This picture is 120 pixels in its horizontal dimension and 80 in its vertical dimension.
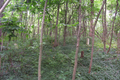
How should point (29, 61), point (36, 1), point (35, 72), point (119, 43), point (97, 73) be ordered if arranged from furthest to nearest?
point (29, 61) < point (119, 43) < point (97, 73) < point (35, 72) < point (36, 1)

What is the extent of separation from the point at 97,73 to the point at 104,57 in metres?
2.19

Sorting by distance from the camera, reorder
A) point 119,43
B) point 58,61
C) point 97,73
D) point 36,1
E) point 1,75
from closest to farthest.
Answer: point 36,1 → point 1,75 → point 97,73 → point 119,43 → point 58,61

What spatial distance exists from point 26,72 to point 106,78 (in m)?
4.20

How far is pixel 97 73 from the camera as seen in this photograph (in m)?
4.77

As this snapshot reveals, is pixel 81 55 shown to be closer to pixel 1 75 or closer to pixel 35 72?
pixel 35 72

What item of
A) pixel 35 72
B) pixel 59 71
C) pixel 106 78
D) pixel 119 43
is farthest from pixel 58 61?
pixel 119 43

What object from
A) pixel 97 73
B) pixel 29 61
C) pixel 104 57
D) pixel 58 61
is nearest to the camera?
pixel 97 73

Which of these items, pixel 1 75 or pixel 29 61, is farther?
pixel 29 61

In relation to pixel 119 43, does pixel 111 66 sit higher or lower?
lower

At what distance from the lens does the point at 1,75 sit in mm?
4066

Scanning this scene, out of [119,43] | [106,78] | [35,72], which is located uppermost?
[119,43]

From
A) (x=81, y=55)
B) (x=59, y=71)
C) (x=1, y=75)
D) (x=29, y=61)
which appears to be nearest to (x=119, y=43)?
(x=81, y=55)

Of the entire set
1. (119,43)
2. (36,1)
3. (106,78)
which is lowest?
(106,78)

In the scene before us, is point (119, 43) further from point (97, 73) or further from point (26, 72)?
point (26, 72)
